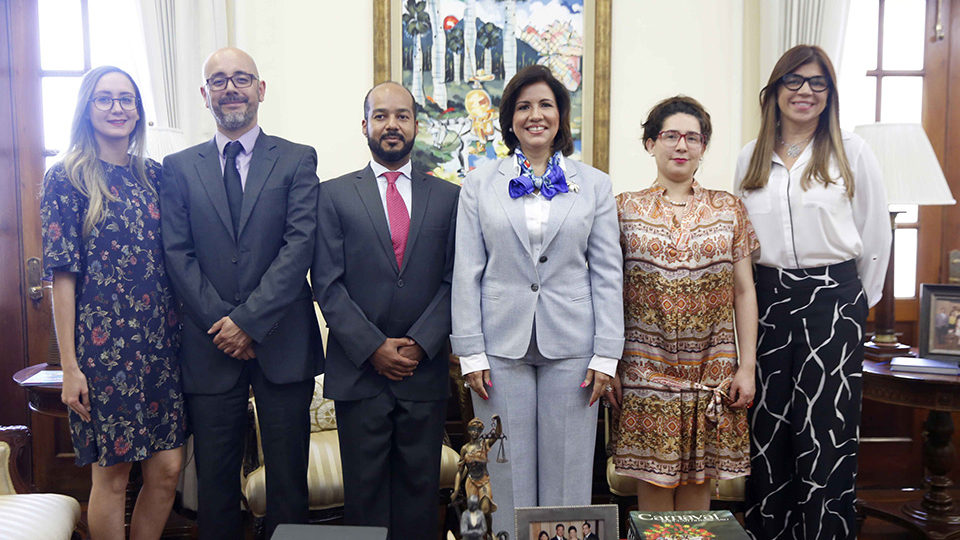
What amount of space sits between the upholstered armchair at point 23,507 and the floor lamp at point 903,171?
3053mm

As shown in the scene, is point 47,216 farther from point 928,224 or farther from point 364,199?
point 928,224

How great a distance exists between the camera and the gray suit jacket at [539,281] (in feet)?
6.50

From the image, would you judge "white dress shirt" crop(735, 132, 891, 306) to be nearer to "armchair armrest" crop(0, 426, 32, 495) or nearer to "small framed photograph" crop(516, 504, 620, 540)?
"small framed photograph" crop(516, 504, 620, 540)

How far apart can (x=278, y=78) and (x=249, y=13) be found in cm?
33

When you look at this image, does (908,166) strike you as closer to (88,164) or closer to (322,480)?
(322,480)

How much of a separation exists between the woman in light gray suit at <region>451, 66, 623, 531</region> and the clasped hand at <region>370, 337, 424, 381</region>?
5.6 inches

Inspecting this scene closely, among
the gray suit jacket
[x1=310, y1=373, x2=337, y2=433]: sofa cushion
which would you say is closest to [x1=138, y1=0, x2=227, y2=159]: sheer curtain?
[x1=310, y1=373, x2=337, y2=433]: sofa cushion

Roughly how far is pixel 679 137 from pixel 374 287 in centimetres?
103

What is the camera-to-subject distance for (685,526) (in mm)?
1457

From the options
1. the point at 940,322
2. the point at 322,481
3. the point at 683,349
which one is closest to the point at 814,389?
the point at 683,349

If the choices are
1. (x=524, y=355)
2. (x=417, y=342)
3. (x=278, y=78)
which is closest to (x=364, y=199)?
(x=417, y=342)

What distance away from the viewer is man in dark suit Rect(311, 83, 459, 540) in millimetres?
2074

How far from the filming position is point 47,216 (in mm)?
2012

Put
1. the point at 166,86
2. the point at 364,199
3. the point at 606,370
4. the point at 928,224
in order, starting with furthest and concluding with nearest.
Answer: the point at 928,224, the point at 166,86, the point at 364,199, the point at 606,370
